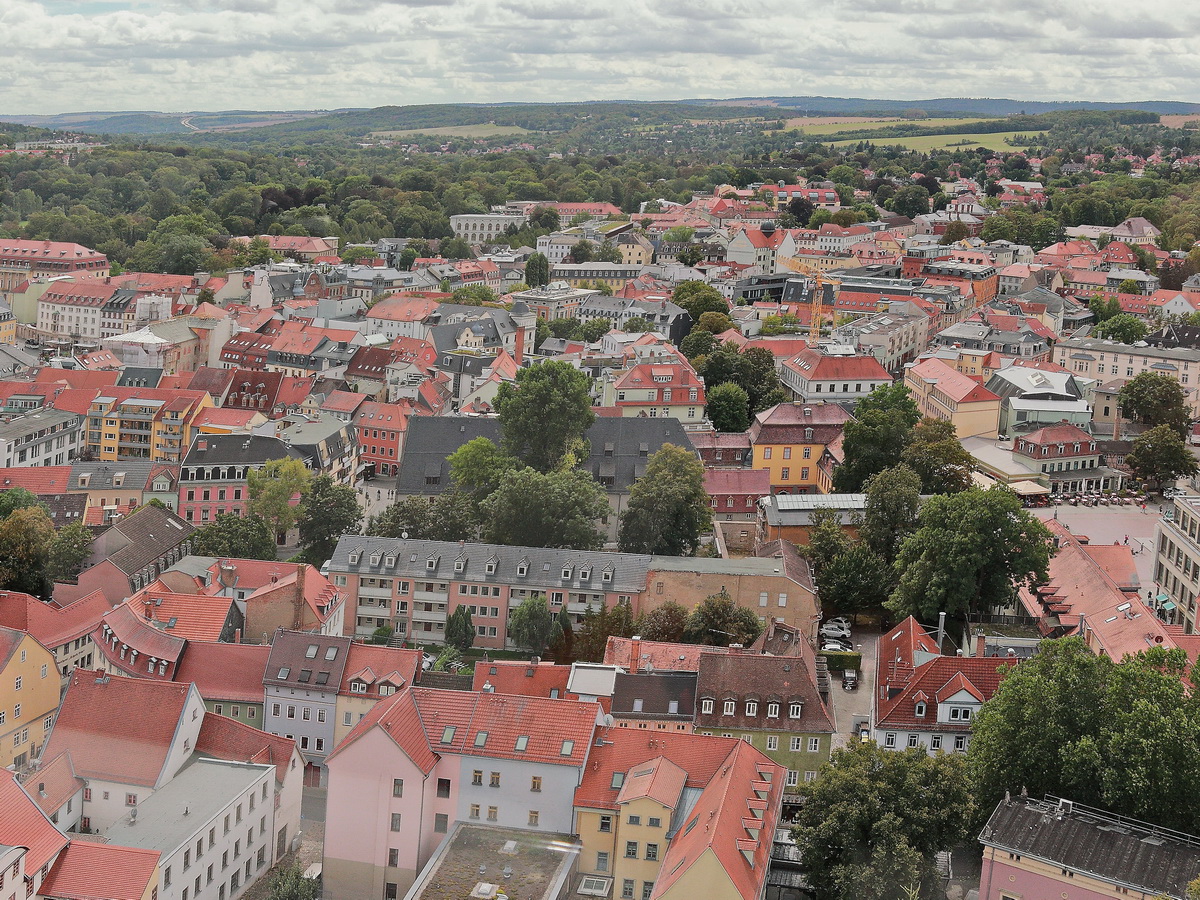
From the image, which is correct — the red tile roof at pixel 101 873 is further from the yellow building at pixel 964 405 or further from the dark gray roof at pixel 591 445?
the yellow building at pixel 964 405

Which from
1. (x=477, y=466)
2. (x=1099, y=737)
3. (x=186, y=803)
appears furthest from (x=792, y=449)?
(x=186, y=803)

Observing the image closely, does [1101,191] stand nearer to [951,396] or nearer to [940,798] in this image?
[951,396]

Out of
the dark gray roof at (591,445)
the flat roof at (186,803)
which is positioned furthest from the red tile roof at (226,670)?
the dark gray roof at (591,445)

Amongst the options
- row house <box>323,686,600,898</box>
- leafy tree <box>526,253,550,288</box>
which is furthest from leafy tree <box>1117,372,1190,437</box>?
leafy tree <box>526,253,550,288</box>

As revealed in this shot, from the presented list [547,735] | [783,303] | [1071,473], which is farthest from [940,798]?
[783,303]

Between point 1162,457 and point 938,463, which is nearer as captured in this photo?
point 938,463

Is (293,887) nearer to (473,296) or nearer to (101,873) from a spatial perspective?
(101,873)

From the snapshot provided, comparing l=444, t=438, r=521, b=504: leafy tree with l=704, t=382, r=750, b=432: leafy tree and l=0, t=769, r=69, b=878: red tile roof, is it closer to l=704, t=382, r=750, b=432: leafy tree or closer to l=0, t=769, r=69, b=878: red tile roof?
l=704, t=382, r=750, b=432: leafy tree
